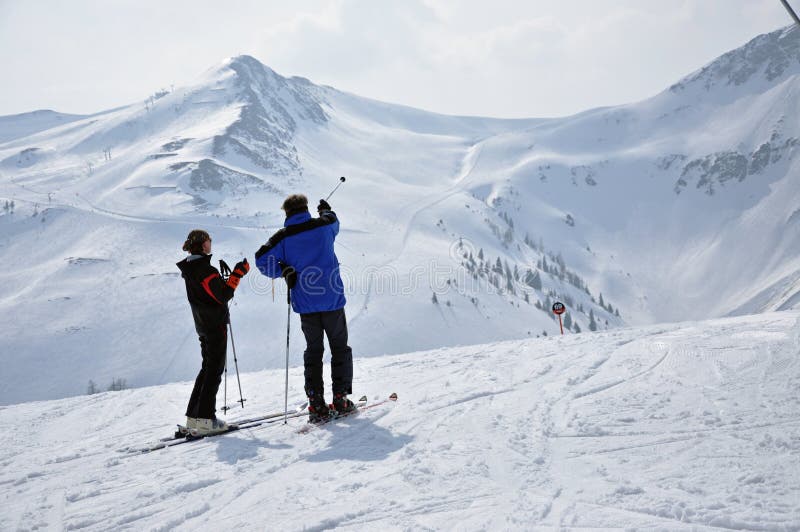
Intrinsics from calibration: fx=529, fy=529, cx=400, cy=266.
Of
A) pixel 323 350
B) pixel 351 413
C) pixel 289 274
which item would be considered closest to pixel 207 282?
pixel 289 274

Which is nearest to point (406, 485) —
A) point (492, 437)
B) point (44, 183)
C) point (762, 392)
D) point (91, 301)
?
point (492, 437)

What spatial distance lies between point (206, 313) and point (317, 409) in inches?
78.4

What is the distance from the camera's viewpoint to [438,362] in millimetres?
10727

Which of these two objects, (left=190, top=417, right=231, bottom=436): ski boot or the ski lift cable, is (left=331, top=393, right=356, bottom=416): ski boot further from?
the ski lift cable

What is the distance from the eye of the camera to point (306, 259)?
285 inches

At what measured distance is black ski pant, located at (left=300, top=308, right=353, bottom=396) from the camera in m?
7.20

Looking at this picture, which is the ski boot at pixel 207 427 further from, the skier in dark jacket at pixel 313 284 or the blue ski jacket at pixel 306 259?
the blue ski jacket at pixel 306 259

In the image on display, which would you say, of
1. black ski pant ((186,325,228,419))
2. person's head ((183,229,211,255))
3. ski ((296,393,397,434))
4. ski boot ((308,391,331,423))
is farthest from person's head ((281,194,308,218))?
ski ((296,393,397,434))

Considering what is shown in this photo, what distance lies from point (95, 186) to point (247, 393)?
169 meters

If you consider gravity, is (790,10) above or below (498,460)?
above

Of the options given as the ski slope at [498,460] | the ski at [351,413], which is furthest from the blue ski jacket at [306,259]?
the ski slope at [498,460]

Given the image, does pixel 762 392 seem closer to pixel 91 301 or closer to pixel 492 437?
pixel 492 437

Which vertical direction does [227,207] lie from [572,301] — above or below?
above

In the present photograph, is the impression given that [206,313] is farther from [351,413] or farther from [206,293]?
[351,413]
